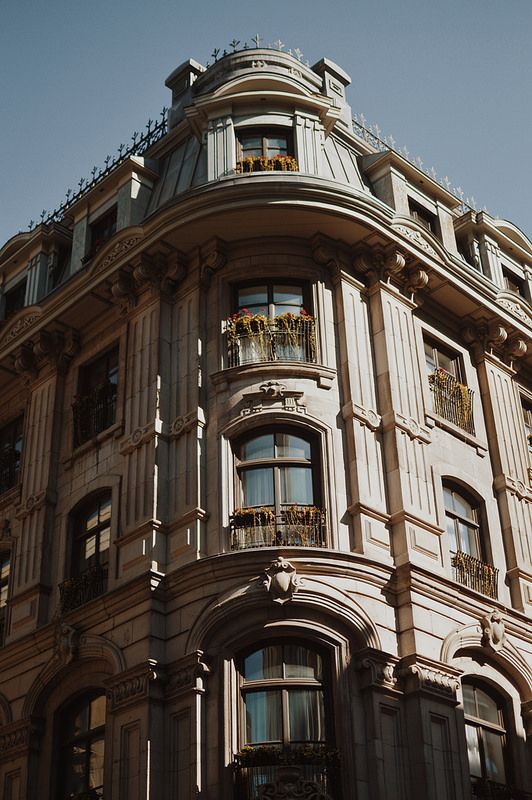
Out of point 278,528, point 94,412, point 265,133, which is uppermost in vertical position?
point 265,133

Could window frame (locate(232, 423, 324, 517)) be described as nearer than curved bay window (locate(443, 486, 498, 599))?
Yes

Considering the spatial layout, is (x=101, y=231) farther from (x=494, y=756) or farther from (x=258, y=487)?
(x=494, y=756)

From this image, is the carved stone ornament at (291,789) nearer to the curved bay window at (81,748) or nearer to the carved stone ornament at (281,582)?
the carved stone ornament at (281,582)

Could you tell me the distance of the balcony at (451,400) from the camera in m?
30.2

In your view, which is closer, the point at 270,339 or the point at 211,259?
the point at 270,339

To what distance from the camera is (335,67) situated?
3616 cm

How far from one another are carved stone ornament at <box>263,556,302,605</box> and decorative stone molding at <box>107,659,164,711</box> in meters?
2.76

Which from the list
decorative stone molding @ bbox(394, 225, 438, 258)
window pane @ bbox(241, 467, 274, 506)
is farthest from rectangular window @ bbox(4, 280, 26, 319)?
window pane @ bbox(241, 467, 274, 506)

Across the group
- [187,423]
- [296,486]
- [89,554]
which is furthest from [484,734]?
[89,554]

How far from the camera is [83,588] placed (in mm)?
27500

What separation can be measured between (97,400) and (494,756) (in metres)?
12.7

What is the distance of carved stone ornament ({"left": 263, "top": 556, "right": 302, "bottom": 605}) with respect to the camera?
78.2 ft

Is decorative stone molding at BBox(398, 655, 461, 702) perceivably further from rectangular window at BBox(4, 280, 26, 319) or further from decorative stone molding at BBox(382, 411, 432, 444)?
rectangular window at BBox(4, 280, 26, 319)

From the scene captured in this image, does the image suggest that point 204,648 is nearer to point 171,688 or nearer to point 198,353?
point 171,688
